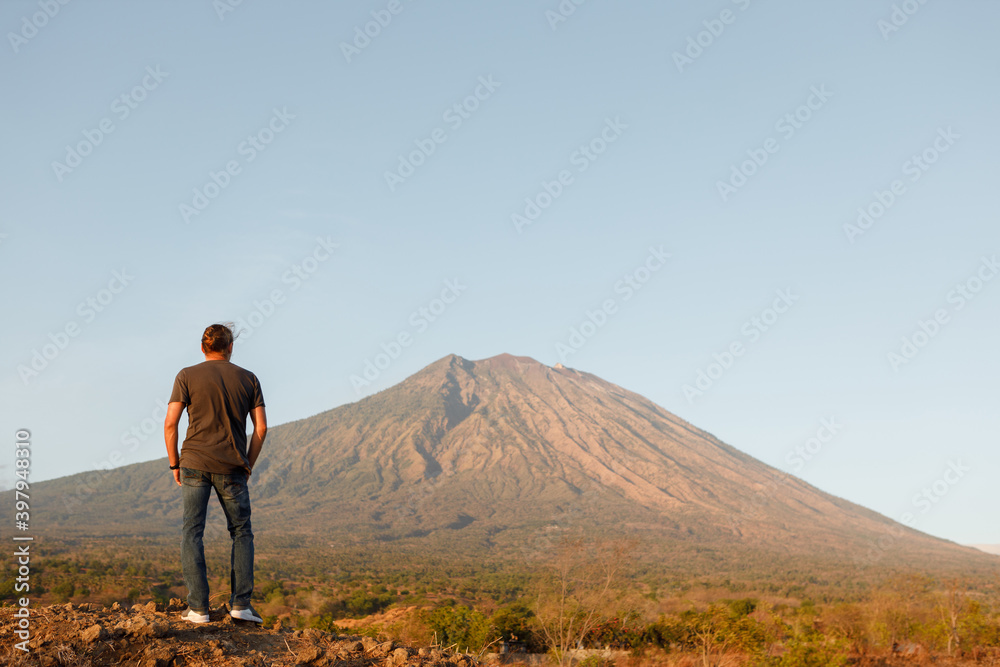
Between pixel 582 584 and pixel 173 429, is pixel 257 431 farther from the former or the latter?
pixel 582 584

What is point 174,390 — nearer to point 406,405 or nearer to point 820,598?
point 820,598

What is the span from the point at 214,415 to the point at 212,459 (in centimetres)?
29

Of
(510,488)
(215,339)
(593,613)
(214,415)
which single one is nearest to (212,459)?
(214,415)

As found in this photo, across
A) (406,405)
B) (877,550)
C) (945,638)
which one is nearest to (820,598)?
(945,638)

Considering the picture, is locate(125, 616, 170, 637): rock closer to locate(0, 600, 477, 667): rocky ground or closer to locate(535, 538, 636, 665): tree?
locate(0, 600, 477, 667): rocky ground

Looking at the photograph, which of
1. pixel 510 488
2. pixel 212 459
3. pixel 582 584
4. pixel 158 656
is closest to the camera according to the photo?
pixel 158 656

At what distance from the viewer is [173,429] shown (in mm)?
4562

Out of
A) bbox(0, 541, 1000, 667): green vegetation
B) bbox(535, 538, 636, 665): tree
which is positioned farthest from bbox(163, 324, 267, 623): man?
bbox(535, 538, 636, 665): tree

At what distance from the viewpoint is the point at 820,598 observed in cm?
4841

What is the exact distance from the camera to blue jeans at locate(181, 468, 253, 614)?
4.48 metres

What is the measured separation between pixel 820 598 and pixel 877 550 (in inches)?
2668

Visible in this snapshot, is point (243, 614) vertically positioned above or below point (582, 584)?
above

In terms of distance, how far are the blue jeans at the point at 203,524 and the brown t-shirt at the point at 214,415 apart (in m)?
0.09

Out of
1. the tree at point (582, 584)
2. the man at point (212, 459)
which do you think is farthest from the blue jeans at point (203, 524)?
the tree at point (582, 584)
